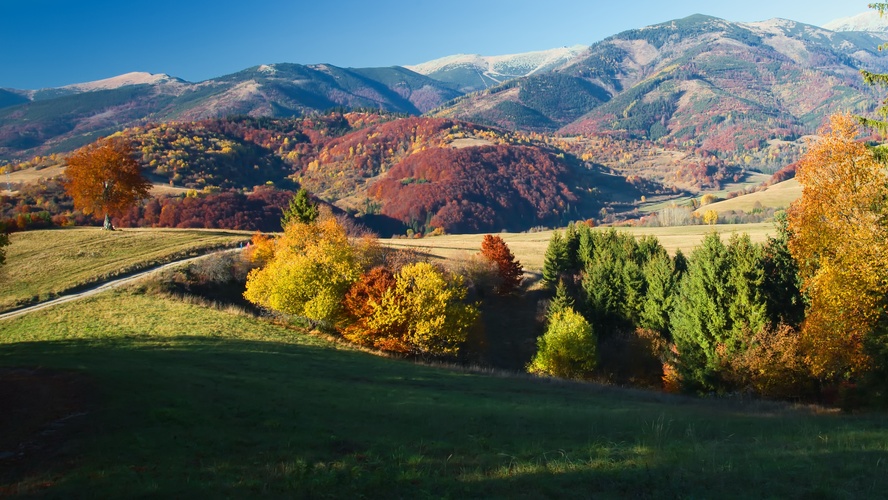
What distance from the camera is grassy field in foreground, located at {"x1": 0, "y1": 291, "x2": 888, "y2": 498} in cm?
1034

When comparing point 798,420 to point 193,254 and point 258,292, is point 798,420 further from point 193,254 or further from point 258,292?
point 193,254

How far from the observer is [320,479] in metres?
10.6

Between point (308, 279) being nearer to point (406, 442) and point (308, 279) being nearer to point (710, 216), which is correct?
point (406, 442)

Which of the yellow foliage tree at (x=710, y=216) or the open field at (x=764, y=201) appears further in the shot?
the open field at (x=764, y=201)

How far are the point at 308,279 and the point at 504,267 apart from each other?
3282cm

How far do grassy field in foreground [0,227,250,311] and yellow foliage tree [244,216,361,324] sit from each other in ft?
44.6

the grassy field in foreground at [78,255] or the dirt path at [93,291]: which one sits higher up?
the grassy field in foreground at [78,255]

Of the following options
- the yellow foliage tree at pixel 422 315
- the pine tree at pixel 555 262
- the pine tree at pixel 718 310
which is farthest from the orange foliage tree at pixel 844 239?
the pine tree at pixel 555 262

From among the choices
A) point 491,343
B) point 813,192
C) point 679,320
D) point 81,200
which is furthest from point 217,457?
point 81,200

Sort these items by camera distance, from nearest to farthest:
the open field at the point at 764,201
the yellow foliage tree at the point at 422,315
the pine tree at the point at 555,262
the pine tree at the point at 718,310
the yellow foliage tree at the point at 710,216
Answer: the pine tree at the point at 718,310 < the yellow foliage tree at the point at 422,315 < the pine tree at the point at 555,262 < the yellow foliage tree at the point at 710,216 < the open field at the point at 764,201

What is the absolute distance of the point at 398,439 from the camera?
48.1ft

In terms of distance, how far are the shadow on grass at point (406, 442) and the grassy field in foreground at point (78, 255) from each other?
2601 centimetres

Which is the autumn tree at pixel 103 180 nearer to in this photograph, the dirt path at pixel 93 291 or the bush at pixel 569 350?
the dirt path at pixel 93 291

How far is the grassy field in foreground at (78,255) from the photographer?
45.8 meters
